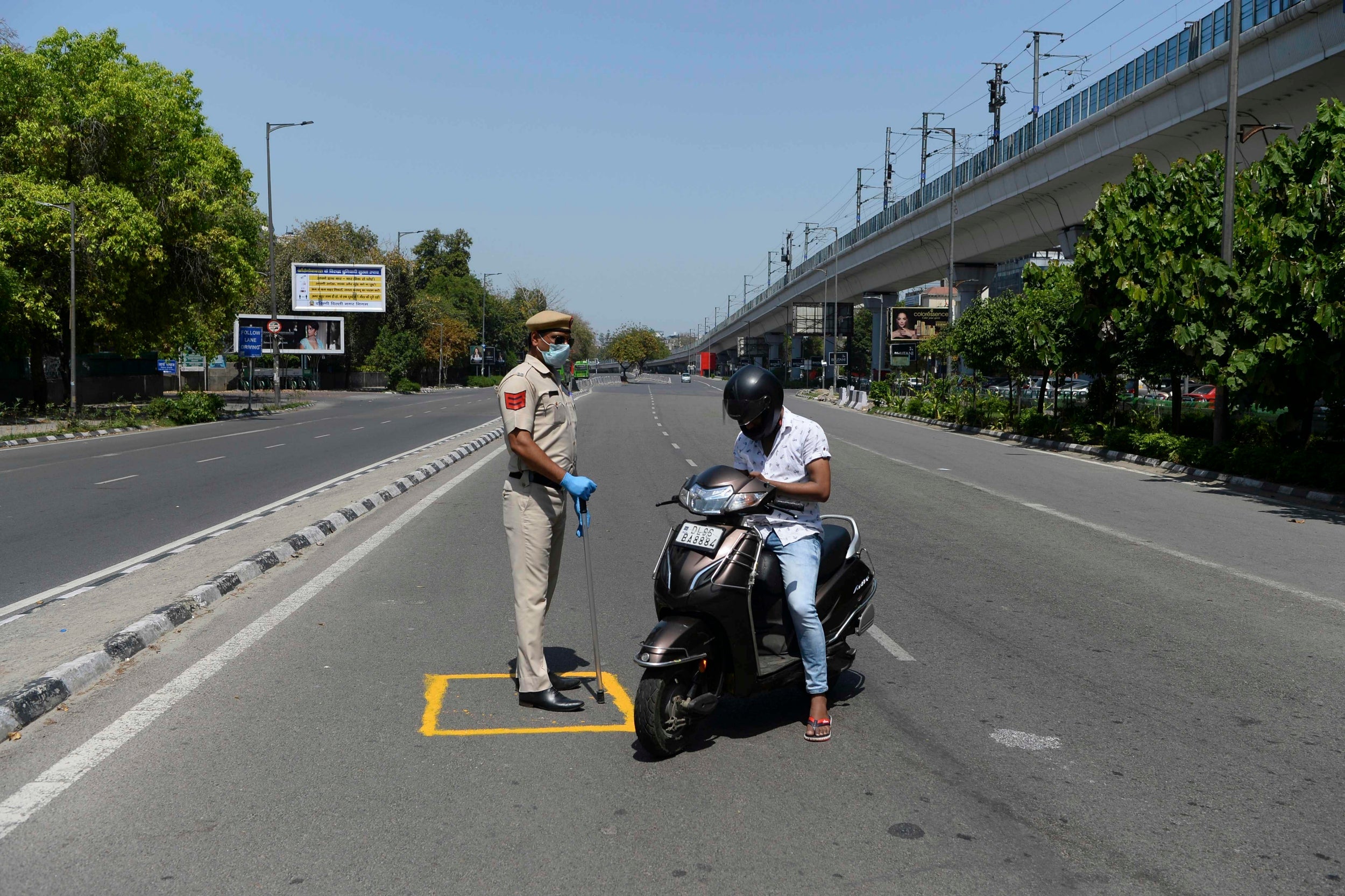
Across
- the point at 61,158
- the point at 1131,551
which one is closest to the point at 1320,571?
the point at 1131,551

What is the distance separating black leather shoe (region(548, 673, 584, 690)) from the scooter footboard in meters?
1.20

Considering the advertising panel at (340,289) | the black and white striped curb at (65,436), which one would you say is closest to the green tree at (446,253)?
the advertising panel at (340,289)

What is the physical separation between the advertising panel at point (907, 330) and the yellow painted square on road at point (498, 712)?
6019cm

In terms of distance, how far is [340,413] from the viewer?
143 ft

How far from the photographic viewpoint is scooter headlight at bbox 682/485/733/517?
15.7 feet

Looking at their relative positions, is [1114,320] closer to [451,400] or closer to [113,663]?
[113,663]

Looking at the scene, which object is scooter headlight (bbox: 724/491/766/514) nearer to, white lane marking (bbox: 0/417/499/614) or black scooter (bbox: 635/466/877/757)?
black scooter (bbox: 635/466/877/757)

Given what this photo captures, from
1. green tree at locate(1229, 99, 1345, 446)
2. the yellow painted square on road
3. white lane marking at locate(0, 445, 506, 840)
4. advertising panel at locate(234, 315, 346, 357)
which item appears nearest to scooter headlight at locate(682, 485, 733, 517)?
the yellow painted square on road

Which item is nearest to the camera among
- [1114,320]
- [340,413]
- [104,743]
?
[104,743]

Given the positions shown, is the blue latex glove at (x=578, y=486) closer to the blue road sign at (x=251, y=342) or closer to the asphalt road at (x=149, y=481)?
the asphalt road at (x=149, y=481)

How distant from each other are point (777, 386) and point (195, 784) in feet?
9.62

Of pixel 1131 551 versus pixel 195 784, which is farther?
pixel 1131 551

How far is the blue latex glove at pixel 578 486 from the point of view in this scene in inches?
203

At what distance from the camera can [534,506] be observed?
17.7 ft
